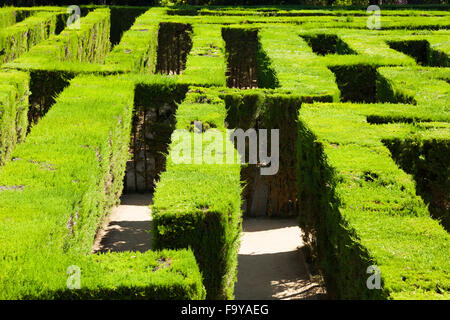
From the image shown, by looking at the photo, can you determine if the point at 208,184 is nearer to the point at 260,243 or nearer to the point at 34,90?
the point at 260,243

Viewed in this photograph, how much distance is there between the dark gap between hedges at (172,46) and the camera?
22.2m

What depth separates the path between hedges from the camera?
33.9 feet

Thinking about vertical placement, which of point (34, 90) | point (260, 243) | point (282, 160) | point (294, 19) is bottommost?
point (260, 243)

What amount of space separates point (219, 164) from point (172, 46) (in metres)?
14.6

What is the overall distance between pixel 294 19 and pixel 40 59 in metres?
11.1

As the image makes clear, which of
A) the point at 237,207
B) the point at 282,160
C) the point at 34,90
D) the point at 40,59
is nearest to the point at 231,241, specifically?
the point at 237,207

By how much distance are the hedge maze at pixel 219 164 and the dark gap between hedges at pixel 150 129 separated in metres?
0.03

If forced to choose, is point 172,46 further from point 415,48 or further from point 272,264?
point 272,264

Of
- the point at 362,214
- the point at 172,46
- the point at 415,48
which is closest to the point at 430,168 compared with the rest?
the point at 362,214

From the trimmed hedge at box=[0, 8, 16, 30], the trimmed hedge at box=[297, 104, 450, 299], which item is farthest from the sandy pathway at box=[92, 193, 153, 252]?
the trimmed hedge at box=[0, 8, 16, 30]

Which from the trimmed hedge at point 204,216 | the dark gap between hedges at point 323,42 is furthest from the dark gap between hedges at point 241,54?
the trimmed hedge at point 204,216

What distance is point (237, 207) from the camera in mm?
7996

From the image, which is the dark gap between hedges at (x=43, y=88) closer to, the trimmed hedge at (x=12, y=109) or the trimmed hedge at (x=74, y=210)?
the trimmed hedge at (x=12, y=109)
